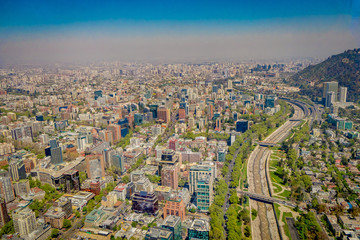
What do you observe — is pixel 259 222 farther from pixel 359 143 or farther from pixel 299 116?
pixel 299 116

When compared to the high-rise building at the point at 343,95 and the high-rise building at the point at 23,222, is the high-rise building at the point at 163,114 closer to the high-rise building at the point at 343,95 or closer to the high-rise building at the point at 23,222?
the high-rise building at the point at 23,222

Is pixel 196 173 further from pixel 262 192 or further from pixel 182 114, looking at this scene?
pixel 182 114

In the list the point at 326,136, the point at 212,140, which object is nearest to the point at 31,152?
the point at 212,140

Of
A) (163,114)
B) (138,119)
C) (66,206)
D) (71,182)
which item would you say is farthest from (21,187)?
(163,114)

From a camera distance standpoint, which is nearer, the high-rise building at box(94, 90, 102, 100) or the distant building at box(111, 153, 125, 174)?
the distant building at box(111, 153, 125, 174)

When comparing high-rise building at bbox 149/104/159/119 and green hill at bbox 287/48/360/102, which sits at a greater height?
green hill at bbox 287/48/360/102

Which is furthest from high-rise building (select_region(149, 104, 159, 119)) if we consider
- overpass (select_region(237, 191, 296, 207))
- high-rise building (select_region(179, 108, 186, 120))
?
overpass (select_region(237, 191, 296, 207))

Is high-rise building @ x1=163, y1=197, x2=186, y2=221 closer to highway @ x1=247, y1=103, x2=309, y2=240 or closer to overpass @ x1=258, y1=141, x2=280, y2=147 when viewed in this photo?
highway @ x1=247, y1=103, x2=309, y2=240
